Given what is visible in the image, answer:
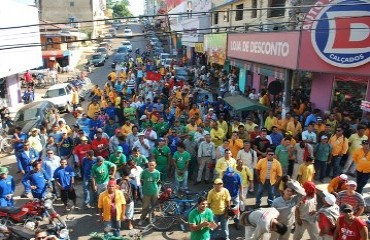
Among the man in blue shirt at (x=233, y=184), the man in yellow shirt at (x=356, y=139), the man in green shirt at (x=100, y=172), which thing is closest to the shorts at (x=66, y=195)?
the man in green shirt at (x=100, y=172)

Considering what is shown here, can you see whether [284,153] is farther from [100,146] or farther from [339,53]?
[100,146]

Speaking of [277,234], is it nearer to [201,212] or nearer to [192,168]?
[201,212]

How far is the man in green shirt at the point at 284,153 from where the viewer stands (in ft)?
33.6

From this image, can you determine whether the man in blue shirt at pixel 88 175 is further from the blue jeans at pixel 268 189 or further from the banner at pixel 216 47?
the banner at pixel 216 47

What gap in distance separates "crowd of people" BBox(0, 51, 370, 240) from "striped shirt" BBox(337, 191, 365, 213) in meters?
0.02

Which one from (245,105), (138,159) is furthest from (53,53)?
(138,159)

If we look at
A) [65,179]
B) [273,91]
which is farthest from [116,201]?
[273,91]

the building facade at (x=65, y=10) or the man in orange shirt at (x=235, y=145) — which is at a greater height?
the building facade at (x=65, y=10)

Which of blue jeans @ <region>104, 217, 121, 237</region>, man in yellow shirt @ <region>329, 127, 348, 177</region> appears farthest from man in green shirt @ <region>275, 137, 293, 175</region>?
blue jeans @ <region>104, 217, 121, 237</region>

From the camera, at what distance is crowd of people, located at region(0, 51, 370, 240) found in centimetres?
691

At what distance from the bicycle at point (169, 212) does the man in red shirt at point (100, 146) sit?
2.97m

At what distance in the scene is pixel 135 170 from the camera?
9.52 metres

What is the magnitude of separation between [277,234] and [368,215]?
3042mm

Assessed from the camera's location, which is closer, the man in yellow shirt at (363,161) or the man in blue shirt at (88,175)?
the man in yellow shirt at (363,161)
